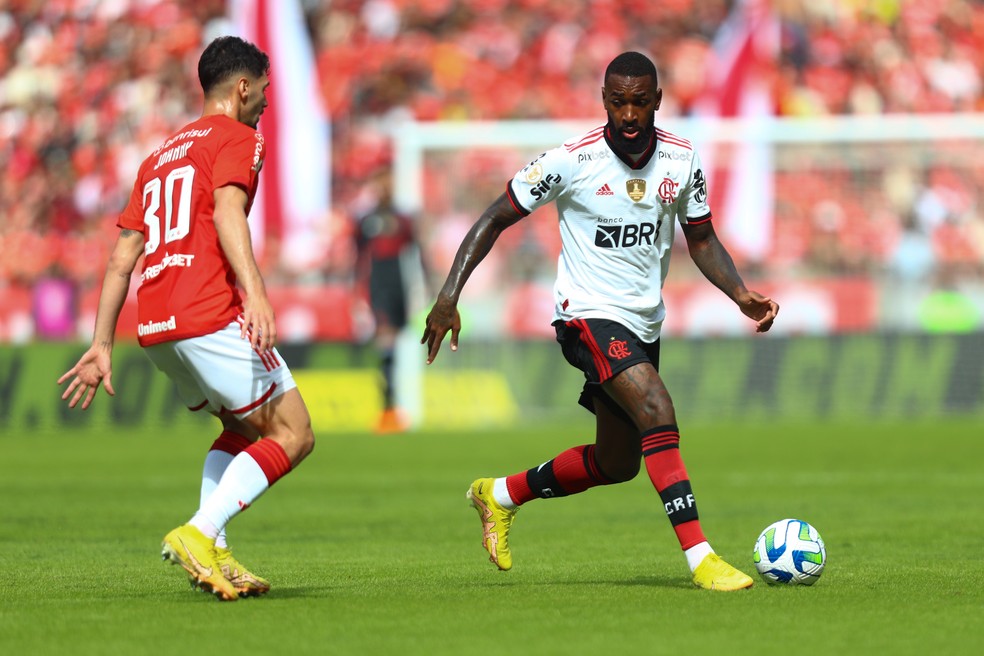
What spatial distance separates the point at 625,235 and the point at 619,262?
0.13 m

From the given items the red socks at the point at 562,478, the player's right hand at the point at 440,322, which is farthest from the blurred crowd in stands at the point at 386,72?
the player's right hand at the point at 440,322

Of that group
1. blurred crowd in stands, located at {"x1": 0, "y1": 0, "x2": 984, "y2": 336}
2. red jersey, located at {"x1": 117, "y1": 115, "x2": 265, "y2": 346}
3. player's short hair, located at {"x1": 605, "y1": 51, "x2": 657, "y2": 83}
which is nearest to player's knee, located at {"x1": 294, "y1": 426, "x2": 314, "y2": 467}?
red jersey, located at {"x1": 117, "y1": 115, "x2": 265, "y2": 346}

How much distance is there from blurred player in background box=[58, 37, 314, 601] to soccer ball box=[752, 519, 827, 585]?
2.03 m

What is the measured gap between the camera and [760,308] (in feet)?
23.8

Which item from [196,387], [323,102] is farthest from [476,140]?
[196,387]

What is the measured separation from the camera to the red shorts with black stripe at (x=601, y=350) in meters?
6.87

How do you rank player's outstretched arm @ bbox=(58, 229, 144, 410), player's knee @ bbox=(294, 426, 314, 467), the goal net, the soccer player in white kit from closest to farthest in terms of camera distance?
player's knee @ bbox=(294, 426, 314, 467)
player's outstretched arm @ bbox=(58, 229, 144, 410)
the soccer player in white kit
the goal net

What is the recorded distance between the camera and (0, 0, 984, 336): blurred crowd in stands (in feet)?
83.8

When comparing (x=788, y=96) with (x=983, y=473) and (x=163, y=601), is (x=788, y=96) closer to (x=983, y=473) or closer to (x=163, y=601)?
(x=983, y=473)

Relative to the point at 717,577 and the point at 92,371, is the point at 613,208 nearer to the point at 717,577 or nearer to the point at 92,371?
the point at 717,577

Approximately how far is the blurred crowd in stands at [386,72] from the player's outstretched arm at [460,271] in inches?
673

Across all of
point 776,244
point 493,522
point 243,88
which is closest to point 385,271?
point 776,244

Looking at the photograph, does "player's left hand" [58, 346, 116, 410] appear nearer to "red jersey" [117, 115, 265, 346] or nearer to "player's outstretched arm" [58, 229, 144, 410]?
"player's outstretched arm" [58, 229, 144, 410]

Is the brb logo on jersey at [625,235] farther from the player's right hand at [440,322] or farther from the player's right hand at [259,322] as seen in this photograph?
the player's right hand at [259,322]
